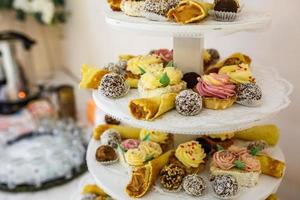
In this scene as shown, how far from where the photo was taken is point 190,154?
71cm

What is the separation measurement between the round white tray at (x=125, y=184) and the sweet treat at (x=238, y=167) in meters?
0.02

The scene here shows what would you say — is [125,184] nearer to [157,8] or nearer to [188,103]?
[188,103]

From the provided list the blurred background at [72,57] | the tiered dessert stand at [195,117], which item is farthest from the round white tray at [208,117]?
the blurred background at [72,57]

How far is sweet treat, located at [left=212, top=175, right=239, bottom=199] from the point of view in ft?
2.12

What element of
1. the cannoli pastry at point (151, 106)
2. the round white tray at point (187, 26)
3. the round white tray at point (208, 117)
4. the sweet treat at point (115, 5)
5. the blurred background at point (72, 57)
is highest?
the sweet treat at point (115, 5)

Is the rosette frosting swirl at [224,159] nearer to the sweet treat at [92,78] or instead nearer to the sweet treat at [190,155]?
the sweet treat at [190,155]

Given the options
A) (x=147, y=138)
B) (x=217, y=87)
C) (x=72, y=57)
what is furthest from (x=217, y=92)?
(x=72, y=57)

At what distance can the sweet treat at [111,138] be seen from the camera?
0.83 m

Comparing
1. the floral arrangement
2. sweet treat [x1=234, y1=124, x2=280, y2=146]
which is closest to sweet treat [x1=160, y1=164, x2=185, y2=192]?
sweet treat [x1=234, y1=124, x2=280, y2=146]

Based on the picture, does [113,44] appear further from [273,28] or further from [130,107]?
[130,107]

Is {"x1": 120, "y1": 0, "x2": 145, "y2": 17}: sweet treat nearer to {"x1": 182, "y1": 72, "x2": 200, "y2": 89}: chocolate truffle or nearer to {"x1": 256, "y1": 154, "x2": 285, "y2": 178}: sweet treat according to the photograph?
{"x1": 182, "y1": 72, "x2": 200, "y2": 89}: chocolate truffle

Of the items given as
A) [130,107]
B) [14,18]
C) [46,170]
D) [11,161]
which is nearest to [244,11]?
[130,107]

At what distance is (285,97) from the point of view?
2.23 ft

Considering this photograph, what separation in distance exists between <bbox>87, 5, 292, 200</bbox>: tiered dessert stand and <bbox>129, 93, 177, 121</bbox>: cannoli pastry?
10mm
